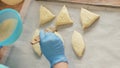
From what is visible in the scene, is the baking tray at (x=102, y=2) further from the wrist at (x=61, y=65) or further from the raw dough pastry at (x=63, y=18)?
the wrist at (x=61, y=65)

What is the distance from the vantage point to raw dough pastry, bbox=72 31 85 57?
71 cm

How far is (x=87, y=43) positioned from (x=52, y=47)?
147 millimetres

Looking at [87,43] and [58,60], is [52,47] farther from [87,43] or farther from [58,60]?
[87,43]

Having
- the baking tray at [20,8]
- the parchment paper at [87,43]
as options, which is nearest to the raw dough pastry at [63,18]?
the parchment paper at [87,43]

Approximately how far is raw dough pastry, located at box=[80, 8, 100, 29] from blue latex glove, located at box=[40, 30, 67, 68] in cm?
16

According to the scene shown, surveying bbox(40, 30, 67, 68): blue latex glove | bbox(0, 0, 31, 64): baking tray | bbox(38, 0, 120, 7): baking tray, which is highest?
bbox(38, 0, 120, 7): baking tray

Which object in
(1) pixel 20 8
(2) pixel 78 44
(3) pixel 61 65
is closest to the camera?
(3) pixel 61 65

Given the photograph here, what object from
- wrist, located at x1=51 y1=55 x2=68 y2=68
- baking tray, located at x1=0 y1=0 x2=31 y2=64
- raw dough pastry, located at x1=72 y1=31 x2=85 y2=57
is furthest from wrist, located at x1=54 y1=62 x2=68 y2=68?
baking tray, located at x1=0 y1=0 x2=31 y2=64

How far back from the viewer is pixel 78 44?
0.73 m

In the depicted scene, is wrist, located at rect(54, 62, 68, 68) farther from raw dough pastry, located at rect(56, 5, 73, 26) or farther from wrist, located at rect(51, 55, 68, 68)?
raw dough pastry, located at rect(56, 5, 73, 26)

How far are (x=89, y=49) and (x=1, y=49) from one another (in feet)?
1.00

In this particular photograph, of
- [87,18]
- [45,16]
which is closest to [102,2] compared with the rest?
[87,18]

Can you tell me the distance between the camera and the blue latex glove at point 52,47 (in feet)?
2.06

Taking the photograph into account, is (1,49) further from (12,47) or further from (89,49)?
(89,49)
